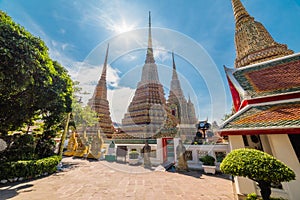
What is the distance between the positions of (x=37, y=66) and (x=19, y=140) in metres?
4.94

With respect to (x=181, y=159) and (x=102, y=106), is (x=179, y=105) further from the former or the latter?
(x=181, y=159)

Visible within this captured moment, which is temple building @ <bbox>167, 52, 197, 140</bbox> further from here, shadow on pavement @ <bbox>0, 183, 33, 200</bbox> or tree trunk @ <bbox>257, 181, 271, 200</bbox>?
tree trunk @ <bbox>257, 181, 271, 200</bbox>

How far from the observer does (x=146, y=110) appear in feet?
54.5

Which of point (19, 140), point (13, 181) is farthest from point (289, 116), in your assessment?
point (19, 140)

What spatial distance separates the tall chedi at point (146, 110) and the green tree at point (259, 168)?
33.2 feet

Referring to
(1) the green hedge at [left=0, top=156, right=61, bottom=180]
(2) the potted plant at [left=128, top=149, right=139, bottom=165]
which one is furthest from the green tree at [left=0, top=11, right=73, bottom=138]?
(2) the potted plant at [left=128, top=149, right=139, bottom=165]

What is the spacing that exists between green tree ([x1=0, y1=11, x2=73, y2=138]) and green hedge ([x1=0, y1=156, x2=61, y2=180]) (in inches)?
110

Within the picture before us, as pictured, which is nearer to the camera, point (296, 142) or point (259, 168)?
point (259, 168)

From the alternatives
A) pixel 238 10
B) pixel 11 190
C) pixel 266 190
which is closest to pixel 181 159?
pixel 266 190

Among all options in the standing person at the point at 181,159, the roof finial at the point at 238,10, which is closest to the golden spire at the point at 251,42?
the roof finial at the point at 238,10

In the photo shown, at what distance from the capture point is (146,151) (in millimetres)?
10344

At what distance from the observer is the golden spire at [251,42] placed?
1434 cm

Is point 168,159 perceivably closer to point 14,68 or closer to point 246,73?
point 246,73

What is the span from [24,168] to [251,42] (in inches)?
939
